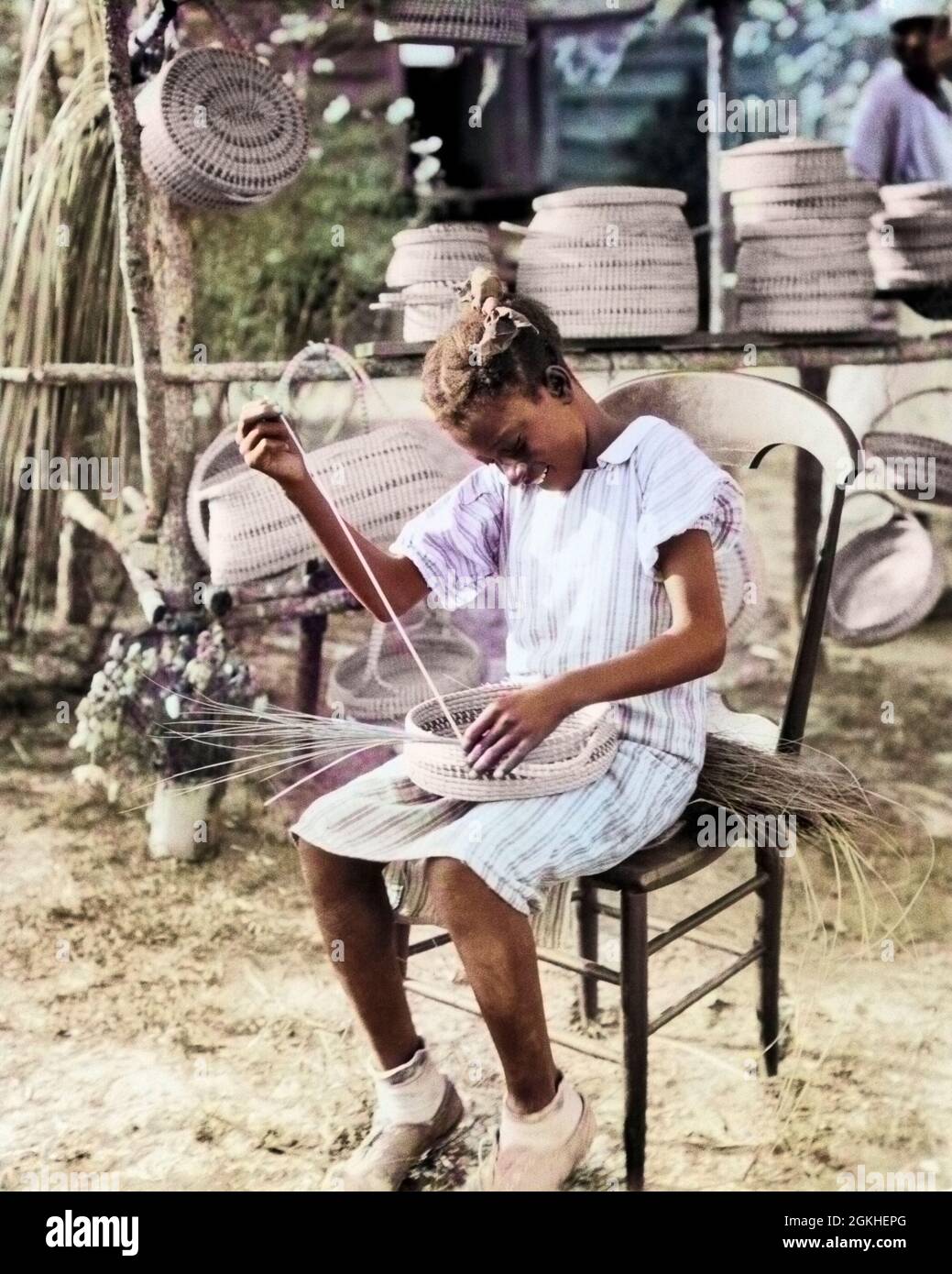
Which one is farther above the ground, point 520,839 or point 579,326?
point 579,326

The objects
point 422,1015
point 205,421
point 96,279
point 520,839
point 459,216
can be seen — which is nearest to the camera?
point 520,839

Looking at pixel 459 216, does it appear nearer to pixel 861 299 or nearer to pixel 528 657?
pixel 861 299

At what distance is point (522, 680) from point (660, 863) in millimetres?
387

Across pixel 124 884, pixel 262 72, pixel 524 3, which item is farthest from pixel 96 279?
pixel 124 884

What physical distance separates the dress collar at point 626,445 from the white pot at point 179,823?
1.61 m

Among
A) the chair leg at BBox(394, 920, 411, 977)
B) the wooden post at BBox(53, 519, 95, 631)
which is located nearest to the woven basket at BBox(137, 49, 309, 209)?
the wooden post at BBox(53, 519, 95, 631)

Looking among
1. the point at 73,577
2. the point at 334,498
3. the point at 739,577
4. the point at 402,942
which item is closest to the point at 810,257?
the point at 739,577

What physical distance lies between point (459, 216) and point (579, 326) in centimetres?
247

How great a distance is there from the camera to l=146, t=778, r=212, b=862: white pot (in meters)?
3.38

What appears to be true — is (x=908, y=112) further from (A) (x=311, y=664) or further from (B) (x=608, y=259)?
(A) (x=311, y=664)

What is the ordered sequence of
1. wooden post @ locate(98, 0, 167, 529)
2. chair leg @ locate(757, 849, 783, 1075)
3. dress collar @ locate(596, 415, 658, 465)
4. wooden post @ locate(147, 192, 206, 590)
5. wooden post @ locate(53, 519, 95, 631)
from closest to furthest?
1. dress collar @ locate(596, 415, 658, 465)
2. chair leg @ locate(757, 849, 783, 1075)
3. wooden post @ locate(98, 0, 167, 529)
4. wooden post @ locate(147, 192, 206, 590)
5. wooden post @ locate(53, 519, 95, 631)

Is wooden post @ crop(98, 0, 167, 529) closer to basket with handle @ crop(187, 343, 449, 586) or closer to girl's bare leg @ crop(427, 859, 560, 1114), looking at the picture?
basket with handle @ crop(187, 343, 449, 586)

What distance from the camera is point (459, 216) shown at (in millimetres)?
5227

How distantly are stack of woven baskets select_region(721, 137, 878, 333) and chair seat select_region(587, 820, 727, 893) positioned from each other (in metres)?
1.42
